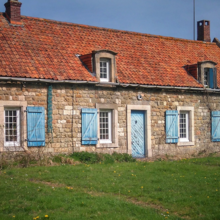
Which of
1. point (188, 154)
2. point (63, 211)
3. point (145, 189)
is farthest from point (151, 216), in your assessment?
point (188, 154)

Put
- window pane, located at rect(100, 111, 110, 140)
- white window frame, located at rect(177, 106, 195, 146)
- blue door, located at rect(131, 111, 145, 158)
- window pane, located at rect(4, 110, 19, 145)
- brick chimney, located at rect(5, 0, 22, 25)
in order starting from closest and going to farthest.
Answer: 1. window pane, located at rect(4, 110, 19, 145)
2. window pane, located at rect(100, 111, 110, 140)
3. brick chimney, located at rect(5, 0, 22, 25)
4. blue door, located at rect(131, 111, 145, 158)
5. white window frame, located at rect(177, 106, 195, 146)

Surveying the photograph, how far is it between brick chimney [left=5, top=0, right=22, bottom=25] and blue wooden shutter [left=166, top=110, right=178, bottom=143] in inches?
334

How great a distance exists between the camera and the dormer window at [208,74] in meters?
21.9

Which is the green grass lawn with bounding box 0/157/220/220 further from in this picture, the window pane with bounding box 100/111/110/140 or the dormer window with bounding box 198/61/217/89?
the dormer window with bounding box 198/61/217/89

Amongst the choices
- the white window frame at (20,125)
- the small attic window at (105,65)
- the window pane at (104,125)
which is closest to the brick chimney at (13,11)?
the small attic window at (105,65)

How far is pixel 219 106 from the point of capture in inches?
884

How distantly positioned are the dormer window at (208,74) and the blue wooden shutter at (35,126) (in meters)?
9.43

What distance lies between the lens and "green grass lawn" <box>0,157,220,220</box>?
844cm

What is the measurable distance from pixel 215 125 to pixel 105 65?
729cm

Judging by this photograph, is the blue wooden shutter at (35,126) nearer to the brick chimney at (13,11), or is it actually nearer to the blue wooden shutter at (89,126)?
the blue wooden shutter at (89,126)

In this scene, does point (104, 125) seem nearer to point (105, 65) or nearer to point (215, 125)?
point (105, 65)

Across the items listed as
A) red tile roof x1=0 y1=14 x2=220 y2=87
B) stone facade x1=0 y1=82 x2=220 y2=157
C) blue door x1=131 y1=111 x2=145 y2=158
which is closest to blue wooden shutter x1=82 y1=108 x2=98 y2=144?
stone facade x1=0 y1=82 x2=220 y2=157

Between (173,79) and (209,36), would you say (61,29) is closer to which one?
(173,79)

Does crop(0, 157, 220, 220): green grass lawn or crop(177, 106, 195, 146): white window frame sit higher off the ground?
crop(177, 106, 195, 146): white window frame
